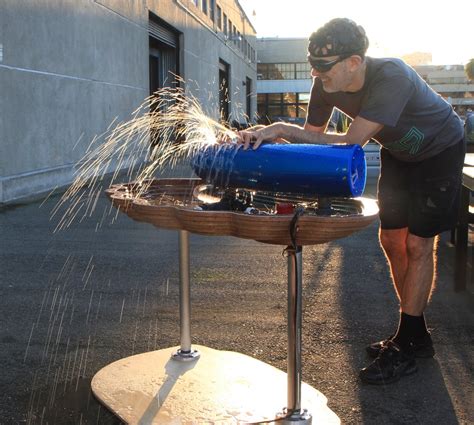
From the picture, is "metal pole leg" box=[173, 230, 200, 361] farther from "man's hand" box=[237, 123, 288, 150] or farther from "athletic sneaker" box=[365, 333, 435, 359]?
"athletic sneaker" box=[365, 333, 435, 359]

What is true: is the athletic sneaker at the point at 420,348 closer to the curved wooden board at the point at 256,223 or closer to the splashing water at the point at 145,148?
the curved wooden board at the point at 256,223

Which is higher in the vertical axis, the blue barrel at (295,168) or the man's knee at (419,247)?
the blue barrel at (295,168)

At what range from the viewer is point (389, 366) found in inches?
134

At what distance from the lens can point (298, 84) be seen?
241 feet

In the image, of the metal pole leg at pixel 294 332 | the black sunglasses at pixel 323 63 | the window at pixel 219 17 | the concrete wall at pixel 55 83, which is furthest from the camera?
the window at pixel 219 17

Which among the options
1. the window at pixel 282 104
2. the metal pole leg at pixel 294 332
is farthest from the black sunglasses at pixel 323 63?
the window at pixel 282 104

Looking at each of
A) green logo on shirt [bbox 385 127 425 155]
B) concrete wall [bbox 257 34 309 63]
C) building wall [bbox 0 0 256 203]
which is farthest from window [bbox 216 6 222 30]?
concrete wall [bbox 257 34 309 63]

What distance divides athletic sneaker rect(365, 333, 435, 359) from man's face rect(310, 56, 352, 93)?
145cm

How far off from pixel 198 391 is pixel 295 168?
127cm

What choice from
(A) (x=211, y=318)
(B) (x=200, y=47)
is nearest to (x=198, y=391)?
(A) (x=211, y=318)

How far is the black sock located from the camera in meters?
3.53

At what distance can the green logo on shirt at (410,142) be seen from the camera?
10.7 ft

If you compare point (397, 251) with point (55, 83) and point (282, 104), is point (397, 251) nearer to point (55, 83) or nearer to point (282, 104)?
point (55, 83)

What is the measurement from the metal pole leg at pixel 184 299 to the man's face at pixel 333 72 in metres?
0.99
